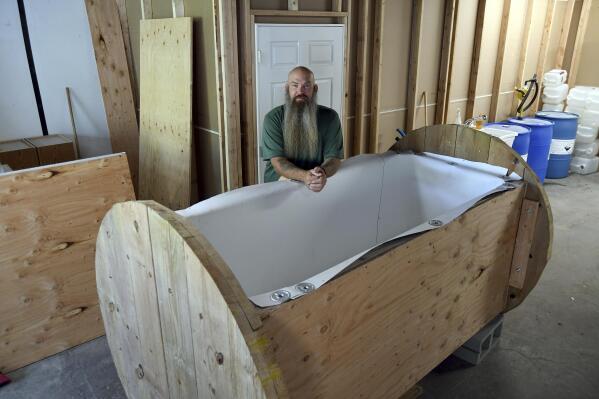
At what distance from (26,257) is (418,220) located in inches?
82.2

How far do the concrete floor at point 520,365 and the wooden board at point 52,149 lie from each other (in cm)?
186

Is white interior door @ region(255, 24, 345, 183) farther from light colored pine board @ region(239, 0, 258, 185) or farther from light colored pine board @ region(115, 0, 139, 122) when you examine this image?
light colored pine board @ region(115, 0, 139, 122)

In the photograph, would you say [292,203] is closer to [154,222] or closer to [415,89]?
[154,222]

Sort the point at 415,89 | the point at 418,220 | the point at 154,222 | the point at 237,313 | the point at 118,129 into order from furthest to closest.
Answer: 1. the point at 415,89
2. the point at 118,129
3. the point at 418,220
4. the point at 154,222
5. the point at 237,313

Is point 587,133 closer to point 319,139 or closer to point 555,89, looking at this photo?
point 555,89

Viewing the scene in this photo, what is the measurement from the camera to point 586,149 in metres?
5.54

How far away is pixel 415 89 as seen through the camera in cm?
447

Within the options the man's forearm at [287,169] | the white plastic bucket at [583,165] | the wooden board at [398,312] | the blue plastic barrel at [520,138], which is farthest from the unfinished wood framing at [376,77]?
the white plastic bucket at [583,165]

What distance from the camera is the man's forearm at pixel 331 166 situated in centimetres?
222

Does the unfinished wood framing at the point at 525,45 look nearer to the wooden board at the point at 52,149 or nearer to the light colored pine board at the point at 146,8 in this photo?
the light colored pine board at the point at 146,8

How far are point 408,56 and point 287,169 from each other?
9.09 ft

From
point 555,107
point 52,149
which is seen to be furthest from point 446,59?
point 52,149

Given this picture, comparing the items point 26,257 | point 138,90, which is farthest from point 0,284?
point 138,90

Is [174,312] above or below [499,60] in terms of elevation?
below
